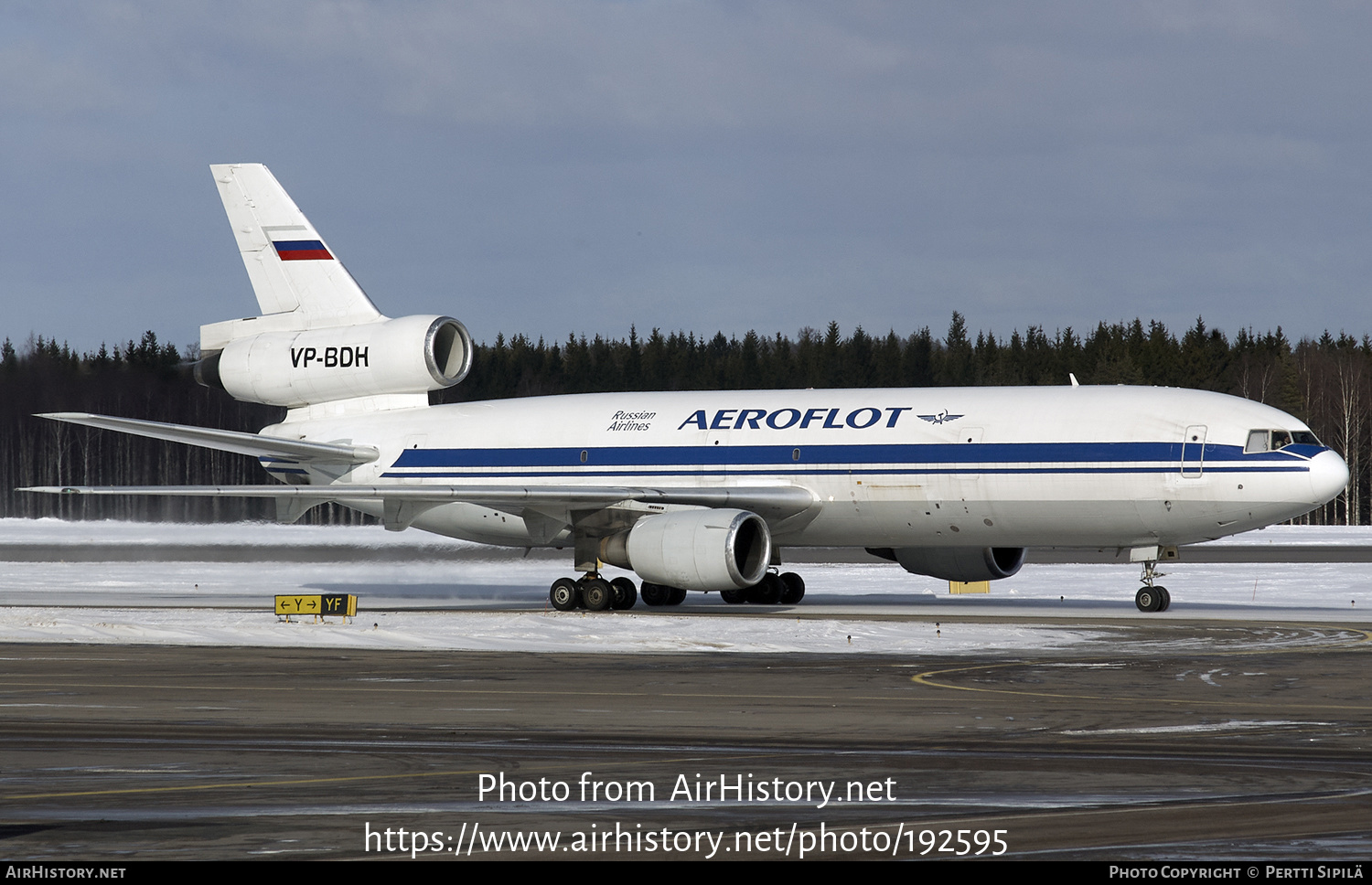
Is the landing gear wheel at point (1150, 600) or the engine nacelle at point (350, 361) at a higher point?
the engine nacelle at point (350, 361)

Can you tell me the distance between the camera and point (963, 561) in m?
31.0

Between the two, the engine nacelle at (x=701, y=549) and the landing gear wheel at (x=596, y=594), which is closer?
the engine nacelle at (x=701, y=549)

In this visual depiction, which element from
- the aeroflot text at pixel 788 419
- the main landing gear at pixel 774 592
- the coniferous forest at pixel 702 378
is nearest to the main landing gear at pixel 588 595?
the main landing gear at pixel 774 592

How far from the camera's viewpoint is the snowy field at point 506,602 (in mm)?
22375

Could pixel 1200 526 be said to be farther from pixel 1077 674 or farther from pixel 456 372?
pixel 456 372

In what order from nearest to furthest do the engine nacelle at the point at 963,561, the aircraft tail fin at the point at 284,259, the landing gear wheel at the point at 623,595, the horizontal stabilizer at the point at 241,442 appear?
1. the horizontal stabilizer at the point at 241,442
2. the landing gear wheel at the point at 623,595
3. the engine nacelle at the point at 963,561
4. the aircraft tail fin at the point at 284,259

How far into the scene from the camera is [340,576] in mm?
40812

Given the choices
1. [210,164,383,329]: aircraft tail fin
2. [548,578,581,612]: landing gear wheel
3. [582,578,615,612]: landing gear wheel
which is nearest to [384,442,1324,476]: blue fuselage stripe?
[582,578,615,612]: landing gear wheel

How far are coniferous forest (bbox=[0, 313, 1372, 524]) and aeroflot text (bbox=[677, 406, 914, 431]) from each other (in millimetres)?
36051

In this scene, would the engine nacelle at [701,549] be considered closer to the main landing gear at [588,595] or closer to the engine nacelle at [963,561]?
the main landing gear at [588,595]

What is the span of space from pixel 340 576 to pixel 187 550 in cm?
1650

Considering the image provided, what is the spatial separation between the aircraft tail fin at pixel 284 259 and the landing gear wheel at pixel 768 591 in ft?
34.1
